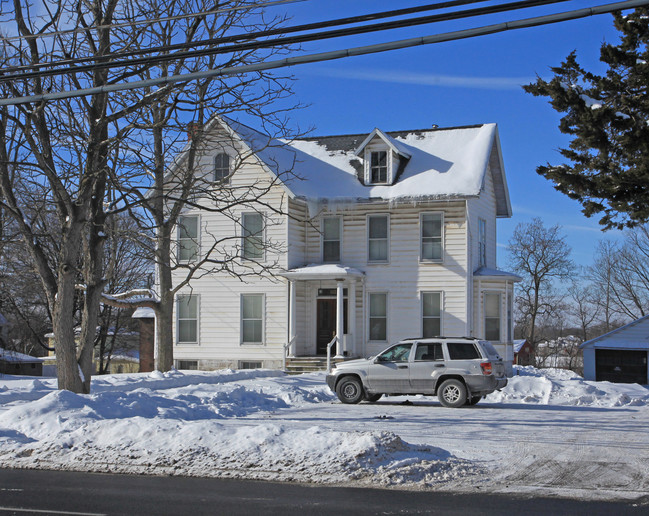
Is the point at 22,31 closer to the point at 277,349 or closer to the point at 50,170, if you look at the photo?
the point at 50,170

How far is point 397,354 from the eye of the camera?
19.5 meters

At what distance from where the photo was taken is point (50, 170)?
15.4m

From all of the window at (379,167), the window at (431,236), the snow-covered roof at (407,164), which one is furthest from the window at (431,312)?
the window at (379,167)

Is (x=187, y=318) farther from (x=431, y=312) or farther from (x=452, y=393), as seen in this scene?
(x=452, y=393)

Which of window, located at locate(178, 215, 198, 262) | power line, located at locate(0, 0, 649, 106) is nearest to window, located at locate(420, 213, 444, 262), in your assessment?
window, located at locate(178, 215, 198, 262)

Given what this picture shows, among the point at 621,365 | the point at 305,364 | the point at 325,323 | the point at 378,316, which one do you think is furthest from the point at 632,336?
the point at 305,364

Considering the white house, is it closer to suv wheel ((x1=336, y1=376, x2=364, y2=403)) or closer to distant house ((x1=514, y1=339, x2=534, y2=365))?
suv wheel ((x1=336, y1=376, x2=364, y2=403))

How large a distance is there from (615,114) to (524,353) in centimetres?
4254

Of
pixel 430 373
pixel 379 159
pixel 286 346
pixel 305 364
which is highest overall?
pixel 379 159

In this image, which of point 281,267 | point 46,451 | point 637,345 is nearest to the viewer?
point 46,451

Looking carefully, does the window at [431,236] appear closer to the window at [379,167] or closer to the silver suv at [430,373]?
the window at [379,167]

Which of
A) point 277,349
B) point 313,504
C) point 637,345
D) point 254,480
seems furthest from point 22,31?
point 637,345

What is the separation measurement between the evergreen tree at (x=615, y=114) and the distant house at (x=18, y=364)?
29338mm

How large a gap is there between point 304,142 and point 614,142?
2130 cm
